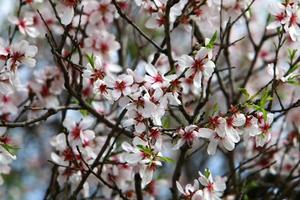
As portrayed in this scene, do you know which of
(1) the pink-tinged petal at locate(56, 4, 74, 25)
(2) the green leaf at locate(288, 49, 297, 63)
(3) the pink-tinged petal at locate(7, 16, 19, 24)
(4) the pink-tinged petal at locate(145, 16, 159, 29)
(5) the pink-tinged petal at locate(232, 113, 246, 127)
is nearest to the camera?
(5) the pink-tinged petal at locate(232, 113, 246, 127)

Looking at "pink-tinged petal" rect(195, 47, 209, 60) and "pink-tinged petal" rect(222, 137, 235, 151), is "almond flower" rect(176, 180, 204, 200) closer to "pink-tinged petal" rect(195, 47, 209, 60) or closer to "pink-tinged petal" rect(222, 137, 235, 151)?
"pink-tinged petal" rect(222, 137, 235, 151)

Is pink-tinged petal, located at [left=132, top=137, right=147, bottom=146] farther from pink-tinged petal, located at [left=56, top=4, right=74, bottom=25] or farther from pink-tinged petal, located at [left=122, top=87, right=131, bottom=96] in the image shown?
pink-tinged petal, located at [left=56, top=4, right=74, bottom=25]

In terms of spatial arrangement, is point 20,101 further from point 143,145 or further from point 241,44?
point 241,44

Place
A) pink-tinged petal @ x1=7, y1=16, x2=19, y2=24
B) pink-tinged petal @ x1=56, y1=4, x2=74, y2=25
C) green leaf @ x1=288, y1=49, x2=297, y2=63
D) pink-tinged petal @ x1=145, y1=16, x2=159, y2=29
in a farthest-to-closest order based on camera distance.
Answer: pink-tinged petal @ x1=7, y1=16, x2=19, y2=24, pink-tinged petal @ x1=145, y1=16, x2=159, y2=29, green leaf @ x1=288, y1=49, x2=297, y2=63, pink-tinged petal @ x1=56, y1=4, x2=74, y2=25

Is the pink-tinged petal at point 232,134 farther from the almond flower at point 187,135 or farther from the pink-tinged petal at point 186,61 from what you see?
the pink-tinged petal at point 186,61

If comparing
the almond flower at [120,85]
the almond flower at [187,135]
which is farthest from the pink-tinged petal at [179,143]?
the almond flower at [120,85]

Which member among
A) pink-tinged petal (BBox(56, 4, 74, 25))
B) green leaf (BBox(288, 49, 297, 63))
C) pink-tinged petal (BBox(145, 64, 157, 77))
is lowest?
pink-tinged petal (BBox(145, 64, 157, 77))

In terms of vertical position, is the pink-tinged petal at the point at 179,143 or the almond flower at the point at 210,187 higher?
the pink-tinged petal at the point at 179,143

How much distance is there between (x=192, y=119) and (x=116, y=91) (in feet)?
1.22

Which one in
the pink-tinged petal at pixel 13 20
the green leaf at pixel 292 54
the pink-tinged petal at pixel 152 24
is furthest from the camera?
the pink-tinged petal at pixel 13 20

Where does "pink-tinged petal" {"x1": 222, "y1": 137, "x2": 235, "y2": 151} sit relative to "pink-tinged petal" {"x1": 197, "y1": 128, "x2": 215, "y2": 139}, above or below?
below

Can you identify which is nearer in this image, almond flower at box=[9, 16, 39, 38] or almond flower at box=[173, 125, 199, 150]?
almond flower at box=[173, 125, 199, 150]

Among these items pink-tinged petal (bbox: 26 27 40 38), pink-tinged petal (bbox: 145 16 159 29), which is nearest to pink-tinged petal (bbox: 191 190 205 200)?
pink-tinged petal (bbox: 145 16 159 29)

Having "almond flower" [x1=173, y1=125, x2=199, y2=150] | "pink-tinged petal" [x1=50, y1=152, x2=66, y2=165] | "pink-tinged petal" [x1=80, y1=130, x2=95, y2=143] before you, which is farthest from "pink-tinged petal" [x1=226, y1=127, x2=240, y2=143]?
"pink-tinged petal" [x1=50, y1=152, x2=66, y2=165]
